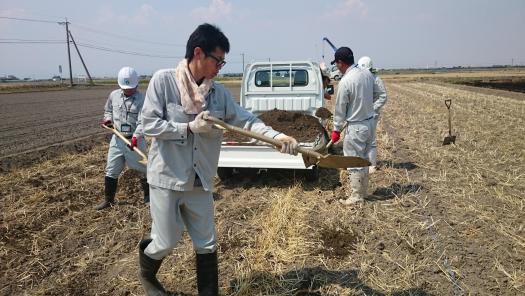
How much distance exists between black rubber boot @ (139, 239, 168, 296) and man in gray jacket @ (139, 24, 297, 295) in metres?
0.01

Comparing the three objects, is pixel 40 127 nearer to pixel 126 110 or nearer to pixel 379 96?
pixel 126 110

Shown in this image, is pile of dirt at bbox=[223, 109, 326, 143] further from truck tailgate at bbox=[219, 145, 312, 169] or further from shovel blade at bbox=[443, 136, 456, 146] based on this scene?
shovel blade at bbox=[443, 136, 456, 146]

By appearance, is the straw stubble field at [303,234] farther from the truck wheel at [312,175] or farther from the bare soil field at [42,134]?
the bare soil field at [42,134]

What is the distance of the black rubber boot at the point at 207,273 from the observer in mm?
2906

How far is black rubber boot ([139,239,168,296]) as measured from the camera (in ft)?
9.64

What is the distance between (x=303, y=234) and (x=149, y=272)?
1.84m

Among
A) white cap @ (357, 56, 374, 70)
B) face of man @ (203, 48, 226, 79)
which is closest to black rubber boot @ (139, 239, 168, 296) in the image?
face of man @ (203, 48, 226, 79)

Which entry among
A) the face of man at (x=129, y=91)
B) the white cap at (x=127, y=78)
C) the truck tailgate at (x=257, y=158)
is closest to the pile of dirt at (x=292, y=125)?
the truck tailgate at (x=257, y=158)

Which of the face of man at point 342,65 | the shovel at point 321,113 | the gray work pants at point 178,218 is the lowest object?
the gray work pants at point 178,218

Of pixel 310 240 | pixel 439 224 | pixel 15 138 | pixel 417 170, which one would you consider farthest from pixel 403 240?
pixel 15 138

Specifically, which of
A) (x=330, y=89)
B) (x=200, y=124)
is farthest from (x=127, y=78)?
(x=330, y=89)

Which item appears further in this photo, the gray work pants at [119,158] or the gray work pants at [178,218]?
the gray work pants at [119,158]

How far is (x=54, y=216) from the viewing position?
16.6 feet

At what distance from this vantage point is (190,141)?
2.61 meters
